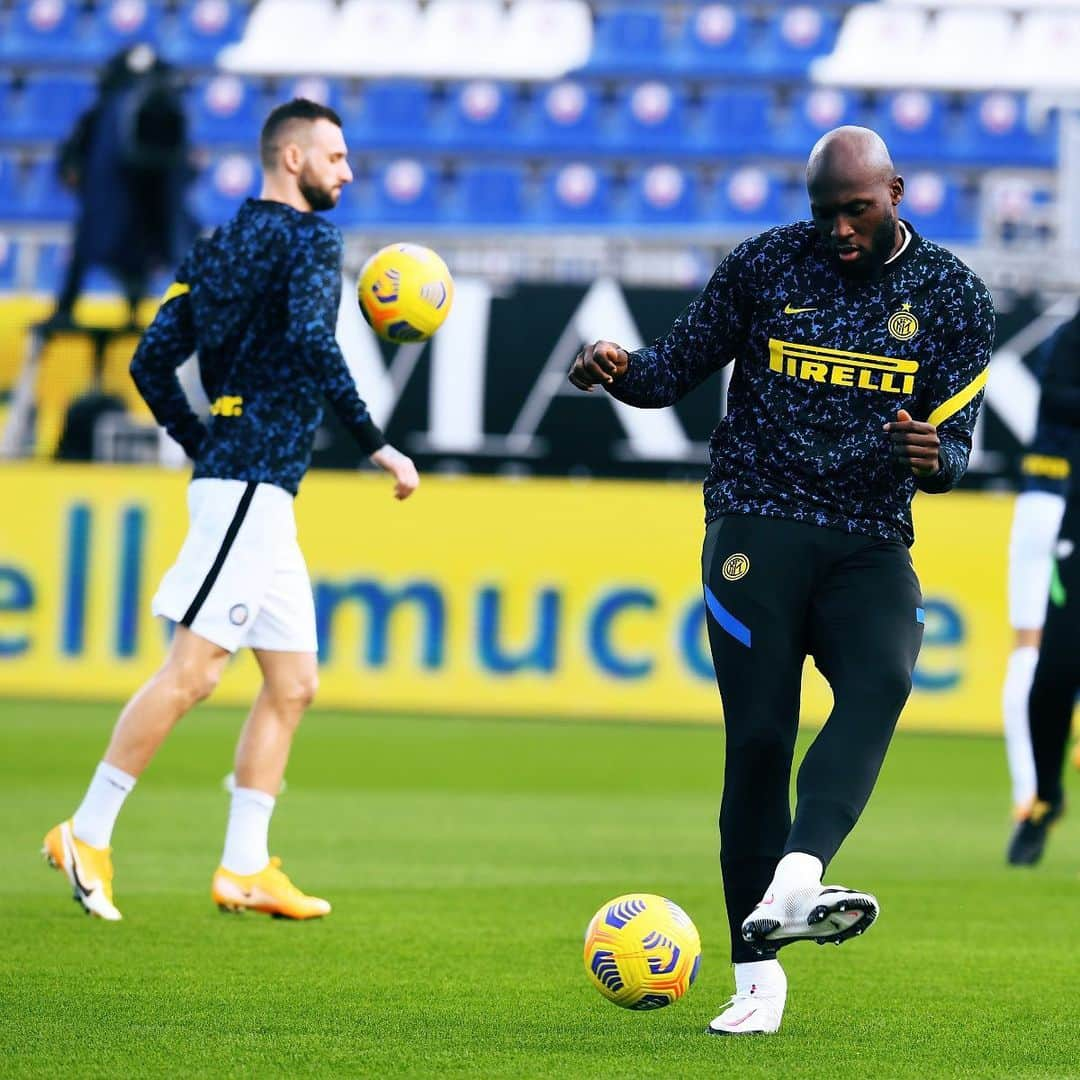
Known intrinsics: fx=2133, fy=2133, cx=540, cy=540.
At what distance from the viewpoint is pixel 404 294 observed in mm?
6719

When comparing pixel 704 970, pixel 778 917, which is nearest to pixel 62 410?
pixel 704 970

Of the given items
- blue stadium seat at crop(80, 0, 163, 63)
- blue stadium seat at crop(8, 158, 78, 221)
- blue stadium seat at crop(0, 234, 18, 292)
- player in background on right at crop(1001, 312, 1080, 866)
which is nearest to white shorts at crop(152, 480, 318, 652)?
player in background on right at crop(1001, 312, 1080, 866)

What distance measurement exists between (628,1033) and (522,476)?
11937 millimetres

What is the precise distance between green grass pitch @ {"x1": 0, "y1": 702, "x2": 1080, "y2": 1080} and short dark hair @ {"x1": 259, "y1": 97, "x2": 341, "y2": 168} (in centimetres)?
238

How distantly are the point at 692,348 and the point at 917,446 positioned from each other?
729mm

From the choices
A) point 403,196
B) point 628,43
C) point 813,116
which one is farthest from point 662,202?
point 403,196

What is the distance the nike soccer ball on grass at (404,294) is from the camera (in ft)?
22.0

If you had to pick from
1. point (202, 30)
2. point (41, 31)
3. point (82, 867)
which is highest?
point (202, 30)

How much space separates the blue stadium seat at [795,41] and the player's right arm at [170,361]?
1177 inches

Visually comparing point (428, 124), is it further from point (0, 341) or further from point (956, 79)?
point (0, 341)

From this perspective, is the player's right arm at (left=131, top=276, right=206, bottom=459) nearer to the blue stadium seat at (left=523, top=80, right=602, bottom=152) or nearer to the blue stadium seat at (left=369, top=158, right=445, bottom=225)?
the blue stadium seat at (left=369, top=158, right=445, bottom=225)

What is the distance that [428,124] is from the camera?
3512cm

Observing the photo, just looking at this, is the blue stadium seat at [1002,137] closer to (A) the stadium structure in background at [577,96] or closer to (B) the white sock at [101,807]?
(A) the stadium structure in background at [577,96]

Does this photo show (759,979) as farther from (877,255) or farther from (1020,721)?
(1020,721)
